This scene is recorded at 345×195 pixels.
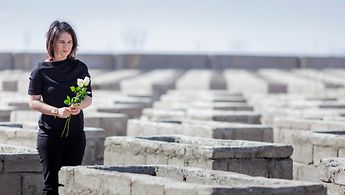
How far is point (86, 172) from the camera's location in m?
7.69

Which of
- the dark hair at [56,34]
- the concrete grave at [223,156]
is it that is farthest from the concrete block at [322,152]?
the dark hair at [56,34]

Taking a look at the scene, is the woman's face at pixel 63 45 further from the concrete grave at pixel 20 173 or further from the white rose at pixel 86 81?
the concrete grave at pixel 20 173

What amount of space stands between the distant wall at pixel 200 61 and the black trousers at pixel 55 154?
35.3m

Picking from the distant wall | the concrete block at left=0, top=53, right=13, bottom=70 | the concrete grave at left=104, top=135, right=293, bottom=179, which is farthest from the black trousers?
the distant wall

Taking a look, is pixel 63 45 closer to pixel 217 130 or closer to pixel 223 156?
pixel 223 156

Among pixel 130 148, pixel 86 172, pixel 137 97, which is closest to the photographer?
pixel 86 172

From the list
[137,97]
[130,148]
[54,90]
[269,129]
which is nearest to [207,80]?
[137,97]

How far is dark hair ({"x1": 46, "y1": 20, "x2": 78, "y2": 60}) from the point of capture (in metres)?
8.11

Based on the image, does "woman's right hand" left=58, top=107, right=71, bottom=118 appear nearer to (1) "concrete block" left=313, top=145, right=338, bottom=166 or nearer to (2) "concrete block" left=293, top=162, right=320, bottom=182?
(1) "concrete block" left=313, top=145, right=338, bottom=166

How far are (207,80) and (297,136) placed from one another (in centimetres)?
2307

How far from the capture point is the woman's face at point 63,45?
8.11 meters

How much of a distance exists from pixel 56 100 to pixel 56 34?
1.73 ft

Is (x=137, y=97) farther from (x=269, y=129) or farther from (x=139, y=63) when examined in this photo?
(x=139, y=63)

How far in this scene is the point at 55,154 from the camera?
806 cm
